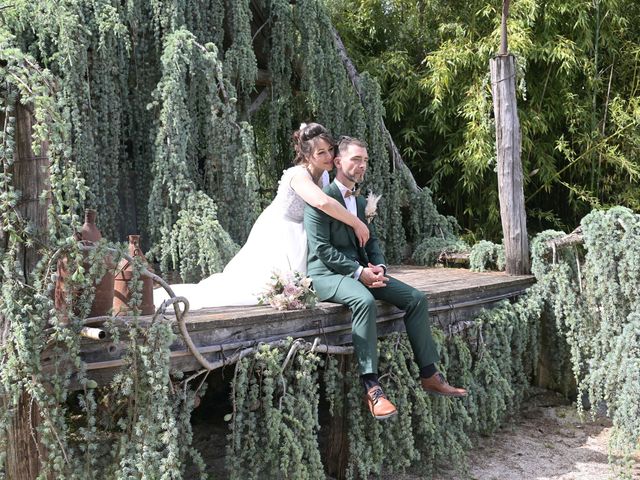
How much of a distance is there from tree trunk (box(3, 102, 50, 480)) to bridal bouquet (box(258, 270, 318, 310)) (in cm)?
133

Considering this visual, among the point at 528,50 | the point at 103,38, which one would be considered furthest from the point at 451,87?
the point at 103,38

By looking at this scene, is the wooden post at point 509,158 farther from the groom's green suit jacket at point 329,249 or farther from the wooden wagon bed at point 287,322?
the groom's green suit jacket at point 329,249

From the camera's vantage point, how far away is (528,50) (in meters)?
7.34

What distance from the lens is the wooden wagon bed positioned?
2.86 m

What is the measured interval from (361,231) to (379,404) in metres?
0.95

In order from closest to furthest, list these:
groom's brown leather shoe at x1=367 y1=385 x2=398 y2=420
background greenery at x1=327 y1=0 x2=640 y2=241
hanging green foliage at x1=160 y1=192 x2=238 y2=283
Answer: groom's brown leather shoe at x1=367 y1=385 x2=398 y2=420 → hanging green foliage at x1=160 y1=192 x2=238 y2=283 → background greenery at x1=327 y1=0 x2=640 y2=241

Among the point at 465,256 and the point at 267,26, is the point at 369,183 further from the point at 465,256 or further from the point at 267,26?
the point at 267,26

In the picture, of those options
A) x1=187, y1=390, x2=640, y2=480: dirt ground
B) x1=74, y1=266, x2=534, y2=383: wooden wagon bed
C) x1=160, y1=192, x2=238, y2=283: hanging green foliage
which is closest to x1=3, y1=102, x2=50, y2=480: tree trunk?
x1=74, y1=266, x2=534, y2=383: wooden wagon bed

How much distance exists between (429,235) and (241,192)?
2413mm

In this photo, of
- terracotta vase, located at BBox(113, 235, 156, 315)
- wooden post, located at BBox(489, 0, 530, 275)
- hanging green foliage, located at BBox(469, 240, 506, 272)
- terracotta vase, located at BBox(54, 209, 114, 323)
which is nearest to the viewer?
terracotta vase, located at BBox(54, 209, 114, 323)

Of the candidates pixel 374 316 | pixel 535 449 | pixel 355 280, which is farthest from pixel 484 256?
pixel 374 316

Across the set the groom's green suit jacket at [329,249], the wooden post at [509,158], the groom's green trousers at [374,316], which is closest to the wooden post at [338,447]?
the groom's green trousers at [374,316]

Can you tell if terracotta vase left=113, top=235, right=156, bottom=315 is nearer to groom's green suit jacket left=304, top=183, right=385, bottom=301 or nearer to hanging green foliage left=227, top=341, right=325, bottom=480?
hanging green foliage left=227, top=341, right=325, bottom=480

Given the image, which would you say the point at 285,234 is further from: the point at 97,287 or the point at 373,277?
the point at 97,287
